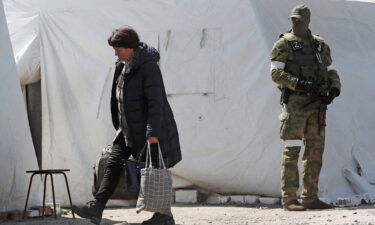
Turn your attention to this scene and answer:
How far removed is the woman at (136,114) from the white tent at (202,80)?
7.69ft

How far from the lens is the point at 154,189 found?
6574 mm

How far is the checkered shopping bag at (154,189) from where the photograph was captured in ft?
21.5

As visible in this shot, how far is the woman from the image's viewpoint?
6.77 m

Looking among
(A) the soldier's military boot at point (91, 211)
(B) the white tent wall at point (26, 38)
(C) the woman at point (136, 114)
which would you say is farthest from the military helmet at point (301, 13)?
(B) the white tent wall at point (26, 38)

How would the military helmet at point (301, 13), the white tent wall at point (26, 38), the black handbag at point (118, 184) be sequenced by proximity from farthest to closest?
the white tent wall at point (26, 38), the military helmet at point (301, 13), the black handbag at point (118, 184)

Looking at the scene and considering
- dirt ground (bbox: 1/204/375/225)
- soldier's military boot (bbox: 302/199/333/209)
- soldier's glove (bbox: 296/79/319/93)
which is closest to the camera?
dirt ground (bbox: 1/204/375/225)

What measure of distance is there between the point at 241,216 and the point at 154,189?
5.56ft

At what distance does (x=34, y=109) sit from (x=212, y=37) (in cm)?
231

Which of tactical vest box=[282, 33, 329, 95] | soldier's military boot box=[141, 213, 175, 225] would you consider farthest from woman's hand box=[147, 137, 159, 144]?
tactical vest box=[282, 33, 329, 95]

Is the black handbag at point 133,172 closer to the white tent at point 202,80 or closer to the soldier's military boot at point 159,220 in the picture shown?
the soldier's military boot at point 159,220

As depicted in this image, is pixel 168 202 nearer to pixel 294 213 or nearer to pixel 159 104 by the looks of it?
pixel 159 104

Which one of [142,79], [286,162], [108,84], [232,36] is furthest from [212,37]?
[142,79]

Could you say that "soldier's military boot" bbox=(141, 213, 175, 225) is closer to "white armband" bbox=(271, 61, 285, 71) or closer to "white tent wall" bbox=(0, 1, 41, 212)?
"white tent wall" bbox=(0, 1, 41, 212)

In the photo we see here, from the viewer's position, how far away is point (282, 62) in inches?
312
